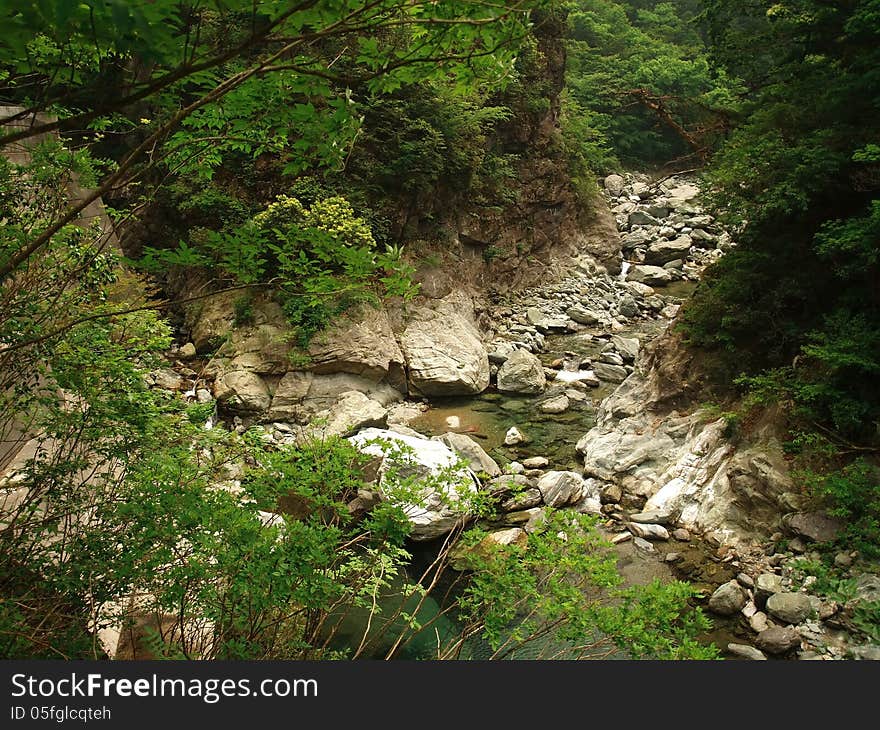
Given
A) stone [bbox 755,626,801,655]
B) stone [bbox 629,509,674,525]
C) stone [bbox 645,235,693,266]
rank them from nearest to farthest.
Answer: stone [bbox 755,626,801,655]
stone [bbox 629,509,674,525]
stone [bbox 645,235,693,266]

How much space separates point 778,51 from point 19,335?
12.3 meters

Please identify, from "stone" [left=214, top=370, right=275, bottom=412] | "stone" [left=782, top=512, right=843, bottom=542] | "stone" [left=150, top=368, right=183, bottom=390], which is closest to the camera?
"stone" [left=782, top=512, right=843, bottom=542]

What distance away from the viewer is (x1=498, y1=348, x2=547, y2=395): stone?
1342 cm

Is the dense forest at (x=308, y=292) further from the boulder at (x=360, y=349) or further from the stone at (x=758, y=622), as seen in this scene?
the stone at (x=758, y=622)

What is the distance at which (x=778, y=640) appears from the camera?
5.86 meters

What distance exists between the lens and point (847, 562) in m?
6.42

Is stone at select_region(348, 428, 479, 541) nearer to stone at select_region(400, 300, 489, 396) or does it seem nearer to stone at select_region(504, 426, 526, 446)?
stone at select_region(504, 426, 526, 446)

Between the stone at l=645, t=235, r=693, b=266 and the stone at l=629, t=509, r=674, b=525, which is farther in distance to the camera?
the stone at l=645, t=235, r=693, b=266

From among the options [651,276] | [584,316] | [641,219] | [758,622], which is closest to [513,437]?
A: [758,622]

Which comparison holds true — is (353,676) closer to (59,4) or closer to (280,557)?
(280,557)

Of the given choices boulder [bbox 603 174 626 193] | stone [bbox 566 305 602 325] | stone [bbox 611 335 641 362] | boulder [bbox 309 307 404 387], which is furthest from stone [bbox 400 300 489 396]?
boulder [bbox 603 174 626 193]

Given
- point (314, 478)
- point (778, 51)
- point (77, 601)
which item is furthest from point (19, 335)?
point (778, 51)

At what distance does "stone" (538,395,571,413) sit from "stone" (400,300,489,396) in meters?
1.61

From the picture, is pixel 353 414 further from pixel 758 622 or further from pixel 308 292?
pixel 308 292
